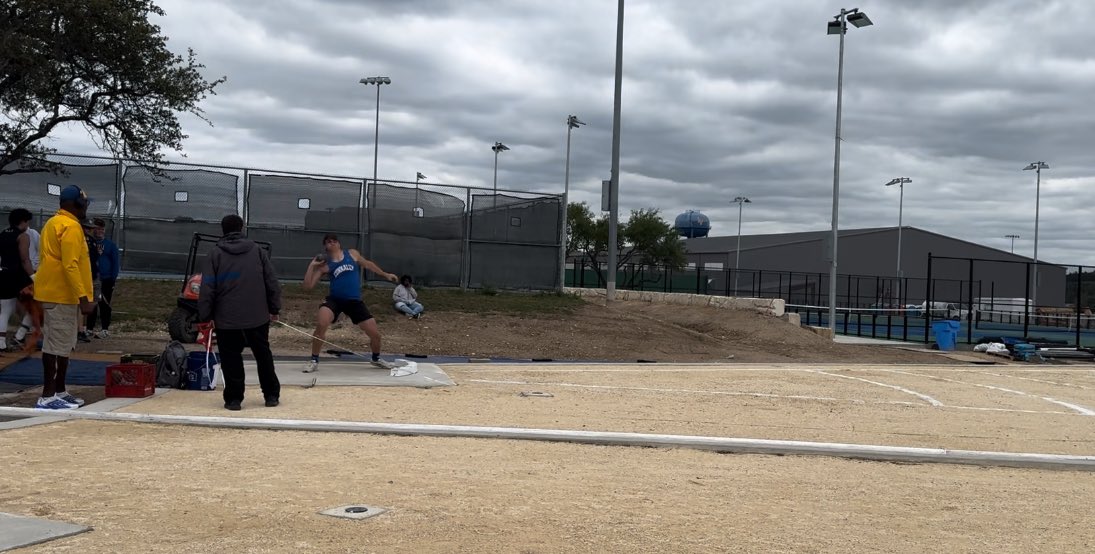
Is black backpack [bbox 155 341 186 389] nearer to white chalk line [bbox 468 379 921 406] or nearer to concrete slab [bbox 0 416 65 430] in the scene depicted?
concrete slab [bbox 0 416 65 430]

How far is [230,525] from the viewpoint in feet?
15.7

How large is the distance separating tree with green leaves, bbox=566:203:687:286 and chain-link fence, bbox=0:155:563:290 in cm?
4544

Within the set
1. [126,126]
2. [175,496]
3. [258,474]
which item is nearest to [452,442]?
[258,474]

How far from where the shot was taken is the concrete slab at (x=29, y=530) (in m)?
4.35

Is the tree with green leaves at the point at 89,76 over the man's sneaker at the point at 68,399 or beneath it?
over

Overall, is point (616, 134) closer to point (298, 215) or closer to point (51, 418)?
point (298, 215)

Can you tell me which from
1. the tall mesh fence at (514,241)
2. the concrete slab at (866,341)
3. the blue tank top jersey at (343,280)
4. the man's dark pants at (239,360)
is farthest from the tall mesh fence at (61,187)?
the concrete slab at (866,341)

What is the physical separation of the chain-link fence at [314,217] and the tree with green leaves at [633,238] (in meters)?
45.4

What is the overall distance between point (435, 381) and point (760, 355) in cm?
998

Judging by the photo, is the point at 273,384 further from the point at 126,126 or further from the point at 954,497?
the point at 126,126

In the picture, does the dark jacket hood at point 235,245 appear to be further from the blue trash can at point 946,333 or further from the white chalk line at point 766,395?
the blue trash can at point 946,333

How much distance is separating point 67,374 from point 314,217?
422 inches

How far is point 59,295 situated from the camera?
7.93m

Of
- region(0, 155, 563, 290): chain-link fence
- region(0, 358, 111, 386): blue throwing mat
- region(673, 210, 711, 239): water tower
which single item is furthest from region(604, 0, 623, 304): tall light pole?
region(673, 210, 711, 239): water tower
